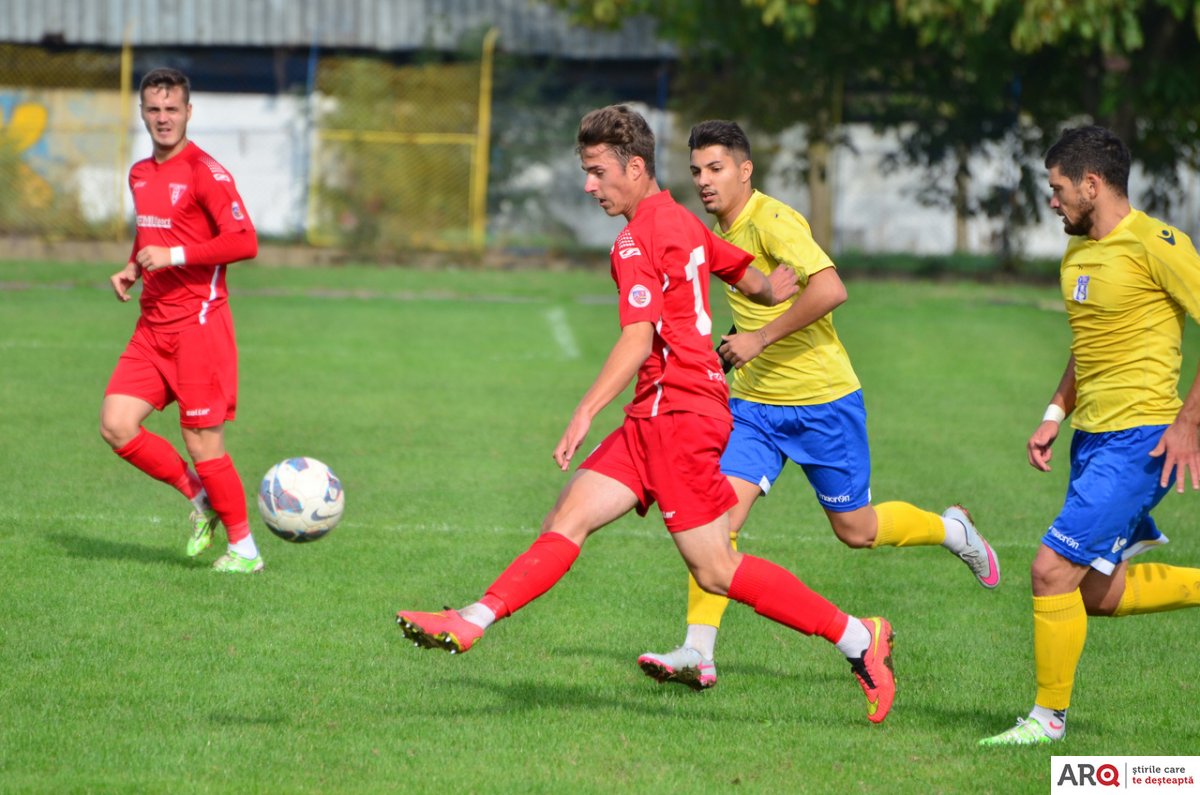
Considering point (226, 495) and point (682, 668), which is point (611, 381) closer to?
point (682, 668)

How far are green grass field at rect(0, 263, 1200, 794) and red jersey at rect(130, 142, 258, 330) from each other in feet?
3.91

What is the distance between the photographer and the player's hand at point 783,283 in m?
5.59

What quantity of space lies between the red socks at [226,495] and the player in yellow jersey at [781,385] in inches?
87.9

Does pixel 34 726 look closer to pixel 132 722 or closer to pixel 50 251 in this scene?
pixel 132 722

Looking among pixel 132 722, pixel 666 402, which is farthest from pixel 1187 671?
pixel 132 722

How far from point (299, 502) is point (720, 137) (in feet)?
7.62

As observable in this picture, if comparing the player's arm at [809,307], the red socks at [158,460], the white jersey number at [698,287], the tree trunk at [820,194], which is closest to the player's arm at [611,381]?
the white jersey number at [698,287]

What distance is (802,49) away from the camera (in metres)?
26.3

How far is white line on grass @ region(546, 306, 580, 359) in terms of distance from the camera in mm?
16484

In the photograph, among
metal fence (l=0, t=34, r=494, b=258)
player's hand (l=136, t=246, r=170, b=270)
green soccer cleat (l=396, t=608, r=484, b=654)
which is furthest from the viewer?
metal fence (l=0, t=34, r=494, b=258)

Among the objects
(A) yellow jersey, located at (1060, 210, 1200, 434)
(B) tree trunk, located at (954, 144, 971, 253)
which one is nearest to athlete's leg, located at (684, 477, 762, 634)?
(A) yellow jersey, located at (1060, 210, 1200, 434)

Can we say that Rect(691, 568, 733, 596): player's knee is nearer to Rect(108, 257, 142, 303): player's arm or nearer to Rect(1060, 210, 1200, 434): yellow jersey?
Rect(1060, 210, 1200, 434): yellow jersey

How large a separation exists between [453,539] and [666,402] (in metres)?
3.24

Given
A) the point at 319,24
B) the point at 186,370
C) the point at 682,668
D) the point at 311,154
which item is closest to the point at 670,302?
the point at 682,668
